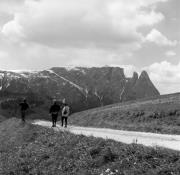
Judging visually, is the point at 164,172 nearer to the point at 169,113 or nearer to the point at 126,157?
the point at 126,157

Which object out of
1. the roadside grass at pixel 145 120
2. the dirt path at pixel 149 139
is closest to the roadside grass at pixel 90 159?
the dirt path at pixel 149 139

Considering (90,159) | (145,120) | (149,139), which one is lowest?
(90,159)

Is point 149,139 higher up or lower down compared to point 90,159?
higher up

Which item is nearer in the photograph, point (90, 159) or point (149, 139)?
point (90, 159)

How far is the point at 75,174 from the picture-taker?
17781mm

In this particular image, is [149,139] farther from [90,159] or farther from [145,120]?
[145,120]

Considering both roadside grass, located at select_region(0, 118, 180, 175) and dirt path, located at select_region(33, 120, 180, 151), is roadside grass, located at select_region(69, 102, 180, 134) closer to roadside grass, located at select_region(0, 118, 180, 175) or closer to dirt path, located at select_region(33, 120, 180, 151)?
dirt path, located at select_region(33, 120, 180, 151)

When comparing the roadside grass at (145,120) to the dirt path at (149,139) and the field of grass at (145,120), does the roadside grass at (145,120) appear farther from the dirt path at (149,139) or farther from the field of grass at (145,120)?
the dirt path at (149,139)

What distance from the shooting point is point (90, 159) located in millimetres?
18625

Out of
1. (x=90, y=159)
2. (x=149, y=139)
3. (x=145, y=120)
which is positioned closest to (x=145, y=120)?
(x=145, y=120)

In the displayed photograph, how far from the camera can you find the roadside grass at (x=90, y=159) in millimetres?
15516

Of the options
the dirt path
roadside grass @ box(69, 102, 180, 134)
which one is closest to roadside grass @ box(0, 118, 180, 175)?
the dirt path

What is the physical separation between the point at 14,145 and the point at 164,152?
18.5m

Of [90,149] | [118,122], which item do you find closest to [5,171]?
[90,149]
